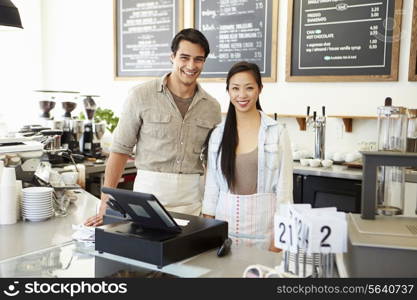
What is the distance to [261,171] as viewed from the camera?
6.82 feet

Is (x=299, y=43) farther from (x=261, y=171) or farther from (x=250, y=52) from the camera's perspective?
(x=261, y=171)

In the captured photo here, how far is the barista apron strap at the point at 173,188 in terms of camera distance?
2324 mm

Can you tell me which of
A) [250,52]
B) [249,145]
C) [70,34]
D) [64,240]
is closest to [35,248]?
[64,240]

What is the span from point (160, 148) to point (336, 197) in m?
1.38

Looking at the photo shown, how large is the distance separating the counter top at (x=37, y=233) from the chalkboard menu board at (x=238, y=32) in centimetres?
222

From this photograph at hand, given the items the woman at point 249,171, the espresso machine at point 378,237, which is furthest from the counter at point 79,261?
the woman at point 249,171

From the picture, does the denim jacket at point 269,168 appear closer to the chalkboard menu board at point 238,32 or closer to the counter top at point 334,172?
the counter top at point 334,172

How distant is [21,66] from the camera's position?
16.6ft

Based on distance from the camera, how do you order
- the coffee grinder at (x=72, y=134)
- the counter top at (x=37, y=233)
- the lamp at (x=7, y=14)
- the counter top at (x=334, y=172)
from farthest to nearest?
the coffee grinder at (x=72, y=134)
the counter top at (x=334, y=172)
the lamp at (x=7, y=14)
the counter top at (x=37, y=233)

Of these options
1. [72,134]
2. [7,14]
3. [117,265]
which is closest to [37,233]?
[117,265]

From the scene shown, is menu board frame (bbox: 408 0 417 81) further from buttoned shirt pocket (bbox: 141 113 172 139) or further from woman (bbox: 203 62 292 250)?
buttoned shirt pocket (bbox: 141 113 172 139)

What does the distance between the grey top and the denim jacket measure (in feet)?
0.08

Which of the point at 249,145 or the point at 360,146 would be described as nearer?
the point at 249,145

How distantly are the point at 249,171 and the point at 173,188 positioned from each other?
1.42 feet
